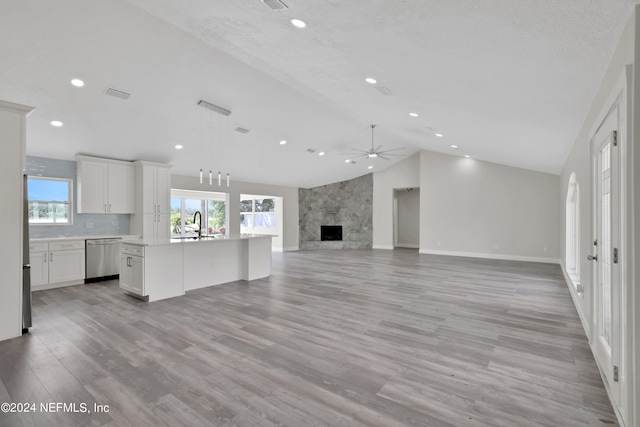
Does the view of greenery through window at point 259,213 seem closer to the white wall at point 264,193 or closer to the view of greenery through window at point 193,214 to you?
the white wall at point 264,193

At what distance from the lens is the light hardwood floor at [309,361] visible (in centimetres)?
199

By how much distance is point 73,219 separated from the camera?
20.2 feet

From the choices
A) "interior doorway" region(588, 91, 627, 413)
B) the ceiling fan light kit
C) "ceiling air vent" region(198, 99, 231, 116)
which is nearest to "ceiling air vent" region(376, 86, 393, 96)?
"interior doorway" region(588, 91, 627, 413)

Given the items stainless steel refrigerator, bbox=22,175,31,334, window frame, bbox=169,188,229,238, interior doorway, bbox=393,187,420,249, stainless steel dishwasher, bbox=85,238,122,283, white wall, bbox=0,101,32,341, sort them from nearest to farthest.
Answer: white wall, bbox=0,101,32,341 → stainless steel refrigerator, bbox=22,175,31,334 → stainless steel dishwasher, bbox=85,238,122,283 → window frame, bbox=169,188,229,238 → interior doorway, bbox=393,187,420,249

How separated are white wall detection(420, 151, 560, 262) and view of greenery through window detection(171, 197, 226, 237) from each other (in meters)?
6.95

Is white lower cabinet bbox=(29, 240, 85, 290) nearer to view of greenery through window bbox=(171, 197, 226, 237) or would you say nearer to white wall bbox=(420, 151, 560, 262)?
view of greenery through window bbox=(171, 197, 226, 237)

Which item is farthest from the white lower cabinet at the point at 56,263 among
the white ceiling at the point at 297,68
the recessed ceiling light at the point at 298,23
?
the recessed ceiling light at the point at 298,23

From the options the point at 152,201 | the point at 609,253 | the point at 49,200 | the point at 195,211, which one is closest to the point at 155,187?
the point at 152,201

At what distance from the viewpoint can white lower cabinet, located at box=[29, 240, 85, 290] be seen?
527cm

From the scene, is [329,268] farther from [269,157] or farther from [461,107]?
[461,107]

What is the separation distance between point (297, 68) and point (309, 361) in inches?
128

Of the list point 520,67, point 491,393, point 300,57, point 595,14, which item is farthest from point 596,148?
point 300,57

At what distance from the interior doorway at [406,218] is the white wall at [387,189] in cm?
62

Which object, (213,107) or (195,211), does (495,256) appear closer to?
(213,107)
